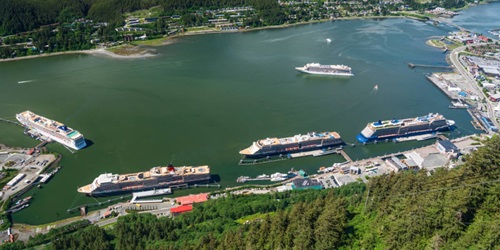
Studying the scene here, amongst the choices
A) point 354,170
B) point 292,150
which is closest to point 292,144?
point 292,150

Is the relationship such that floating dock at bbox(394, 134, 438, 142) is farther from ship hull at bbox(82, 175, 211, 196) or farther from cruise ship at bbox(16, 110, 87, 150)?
cruise ship at bbox(16, 110, 87, 150)

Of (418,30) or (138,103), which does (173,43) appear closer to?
(138,103)

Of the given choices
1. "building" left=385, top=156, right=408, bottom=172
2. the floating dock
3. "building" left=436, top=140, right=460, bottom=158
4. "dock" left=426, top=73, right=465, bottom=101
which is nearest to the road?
"dock" left=426, top=73, right=465, bottom=101

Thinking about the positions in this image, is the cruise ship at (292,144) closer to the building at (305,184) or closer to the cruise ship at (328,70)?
the building at (305,184)

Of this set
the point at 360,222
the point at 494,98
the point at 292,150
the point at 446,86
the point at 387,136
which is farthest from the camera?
the point at 446,86

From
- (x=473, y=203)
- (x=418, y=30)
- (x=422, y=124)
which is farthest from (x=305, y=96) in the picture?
(x=418, y=30)

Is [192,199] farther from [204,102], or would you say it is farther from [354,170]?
[204,102]
